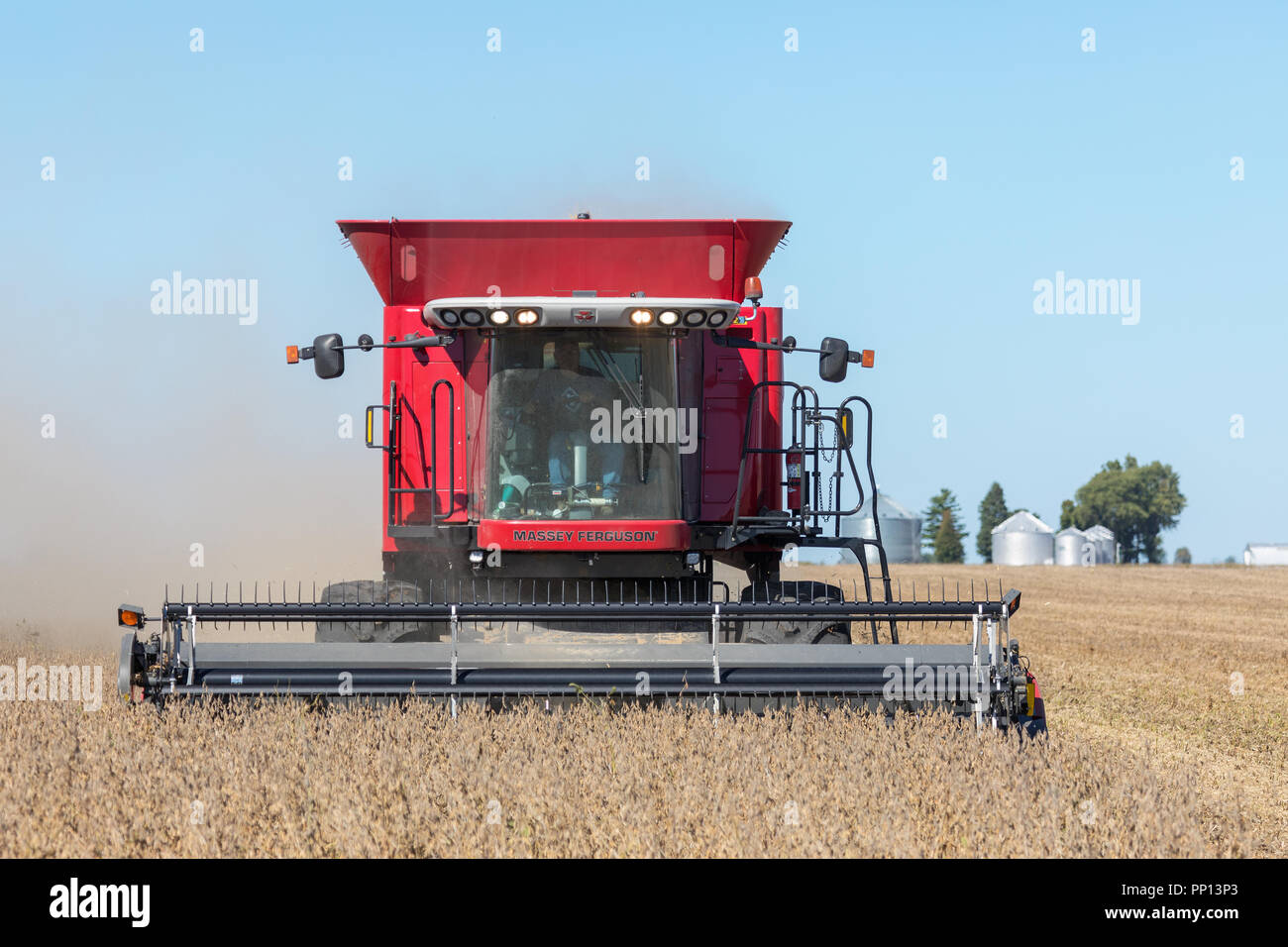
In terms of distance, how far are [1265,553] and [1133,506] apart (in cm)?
3275

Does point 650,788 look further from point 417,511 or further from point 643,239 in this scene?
point 643,239

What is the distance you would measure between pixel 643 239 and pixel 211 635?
279 inches

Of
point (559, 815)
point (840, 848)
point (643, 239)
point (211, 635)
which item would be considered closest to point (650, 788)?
point (559, 815)

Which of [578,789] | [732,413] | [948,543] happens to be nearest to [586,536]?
[732,413]

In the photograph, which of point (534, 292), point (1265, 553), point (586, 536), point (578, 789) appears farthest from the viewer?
point (1265, 553)

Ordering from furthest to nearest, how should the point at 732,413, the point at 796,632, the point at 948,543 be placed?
the point at 948,543 < the point at 732,413 < the point at 796,632

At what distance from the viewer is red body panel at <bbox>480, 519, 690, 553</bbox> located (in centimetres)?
786

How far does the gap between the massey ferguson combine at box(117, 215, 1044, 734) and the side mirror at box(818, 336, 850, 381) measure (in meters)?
0.01

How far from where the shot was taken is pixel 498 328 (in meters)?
8.16

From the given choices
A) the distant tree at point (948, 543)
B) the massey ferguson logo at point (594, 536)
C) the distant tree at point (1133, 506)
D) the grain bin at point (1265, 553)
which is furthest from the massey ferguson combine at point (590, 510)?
the distant tree at point (1133, 506)

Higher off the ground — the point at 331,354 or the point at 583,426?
the point at 331,354

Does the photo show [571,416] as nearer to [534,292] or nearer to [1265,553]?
[534,292]

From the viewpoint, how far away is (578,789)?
17.6 feet

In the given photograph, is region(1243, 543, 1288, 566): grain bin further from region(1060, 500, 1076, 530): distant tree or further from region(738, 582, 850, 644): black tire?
region(738, 582, 850, 644): black tire
